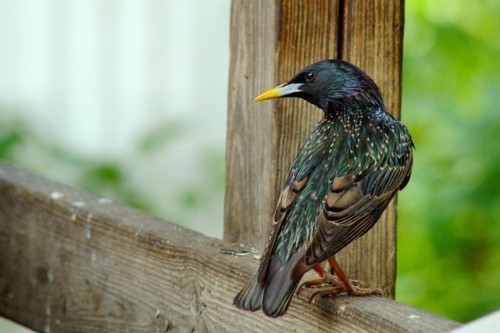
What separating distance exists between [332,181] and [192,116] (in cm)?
386

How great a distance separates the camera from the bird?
7.39 ft

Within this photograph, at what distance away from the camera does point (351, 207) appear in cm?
236

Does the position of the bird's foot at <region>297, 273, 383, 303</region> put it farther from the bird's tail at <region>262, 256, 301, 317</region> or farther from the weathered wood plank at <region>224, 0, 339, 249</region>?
the weathered wood plank at <region>224, 0, 339, 249</region>

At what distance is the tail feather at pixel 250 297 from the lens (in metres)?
2.17

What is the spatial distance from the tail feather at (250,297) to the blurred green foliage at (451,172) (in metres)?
1.59

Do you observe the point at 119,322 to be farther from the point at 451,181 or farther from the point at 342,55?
the point at 451,181

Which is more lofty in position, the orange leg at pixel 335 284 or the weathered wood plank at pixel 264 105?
the weathered wood plank at pixel 264 105

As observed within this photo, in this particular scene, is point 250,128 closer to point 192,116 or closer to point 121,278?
point 121,278

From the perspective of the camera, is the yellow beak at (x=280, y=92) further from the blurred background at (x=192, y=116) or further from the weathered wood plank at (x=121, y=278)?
the blurred background at (x=192, y=116)

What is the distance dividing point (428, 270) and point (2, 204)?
152 cm

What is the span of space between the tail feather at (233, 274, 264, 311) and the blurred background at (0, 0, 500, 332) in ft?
5.08

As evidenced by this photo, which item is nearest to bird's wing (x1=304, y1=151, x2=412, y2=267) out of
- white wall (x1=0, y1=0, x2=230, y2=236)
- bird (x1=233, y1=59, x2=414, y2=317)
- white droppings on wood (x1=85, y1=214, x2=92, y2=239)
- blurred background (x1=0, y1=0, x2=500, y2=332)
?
bird (x1=233, y1=59, x2=414, y2=317)

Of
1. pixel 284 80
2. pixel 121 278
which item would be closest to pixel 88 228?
pixel 121 278

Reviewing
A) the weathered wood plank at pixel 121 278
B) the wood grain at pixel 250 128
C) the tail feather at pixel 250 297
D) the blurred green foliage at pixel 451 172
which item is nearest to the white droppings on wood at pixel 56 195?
the weathered wood plank at pixel 121 278
